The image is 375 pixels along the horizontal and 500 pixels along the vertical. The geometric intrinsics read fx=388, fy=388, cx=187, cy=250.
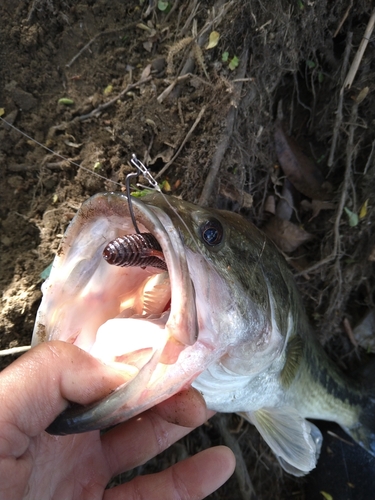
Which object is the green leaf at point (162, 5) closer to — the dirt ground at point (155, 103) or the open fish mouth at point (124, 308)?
the dirt ground at point (155, 103)

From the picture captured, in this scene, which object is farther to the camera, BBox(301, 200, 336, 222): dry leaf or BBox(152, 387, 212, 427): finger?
BBox(301, 200, 336, 222): dry leaf

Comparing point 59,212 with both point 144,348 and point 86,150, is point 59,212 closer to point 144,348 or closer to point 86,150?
point 86,150

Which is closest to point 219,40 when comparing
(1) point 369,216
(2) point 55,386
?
(1) point 369,216

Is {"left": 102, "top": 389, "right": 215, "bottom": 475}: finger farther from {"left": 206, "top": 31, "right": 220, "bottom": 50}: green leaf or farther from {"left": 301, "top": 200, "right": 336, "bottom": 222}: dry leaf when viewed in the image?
{"left": 206, "top": 31, "right": 220, "bottom": 50}: green leaf

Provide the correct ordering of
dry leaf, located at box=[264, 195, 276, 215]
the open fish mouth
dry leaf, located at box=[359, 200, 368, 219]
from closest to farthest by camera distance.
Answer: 1. the open fish mouth
2. dry leaf, located at box=[359, 200, 368, 219]
3. dry leaf, located at box=[264, 195, 276, 215]

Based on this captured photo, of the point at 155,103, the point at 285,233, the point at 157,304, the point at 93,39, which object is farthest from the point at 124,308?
the point at 93,39

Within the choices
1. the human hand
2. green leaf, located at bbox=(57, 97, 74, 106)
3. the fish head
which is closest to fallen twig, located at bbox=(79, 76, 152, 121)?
green leaf, located at bbox=(57, 97, 74, 106)

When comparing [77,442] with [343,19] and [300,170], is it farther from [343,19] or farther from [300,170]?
[343,19]
